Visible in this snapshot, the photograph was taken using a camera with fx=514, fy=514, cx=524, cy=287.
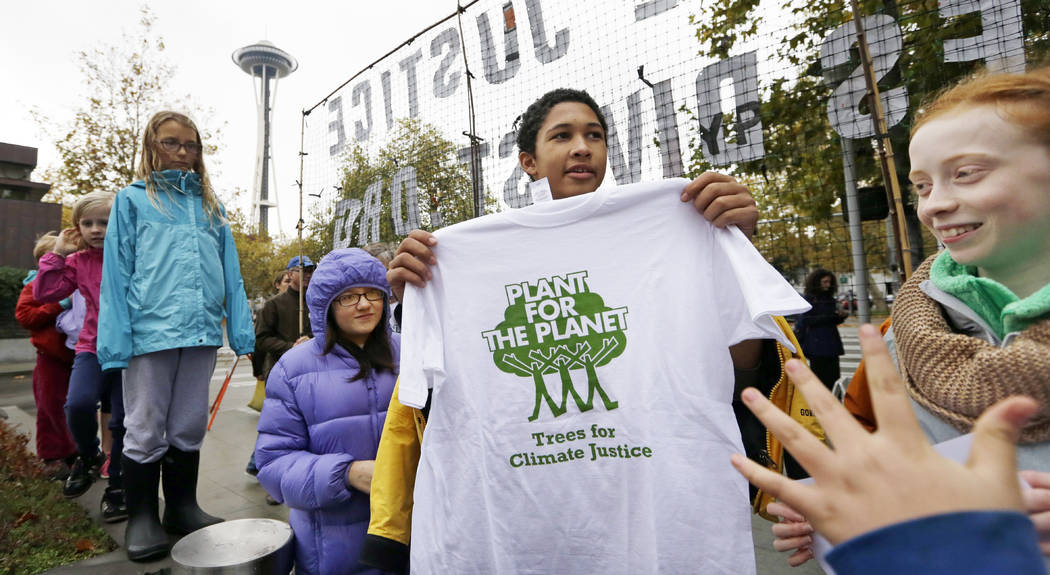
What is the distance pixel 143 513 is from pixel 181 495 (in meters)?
0.19

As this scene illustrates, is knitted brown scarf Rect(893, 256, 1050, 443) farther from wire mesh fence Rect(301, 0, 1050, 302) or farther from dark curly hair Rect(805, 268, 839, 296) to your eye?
dark curly hair Rect(805, 268, 839, 296)

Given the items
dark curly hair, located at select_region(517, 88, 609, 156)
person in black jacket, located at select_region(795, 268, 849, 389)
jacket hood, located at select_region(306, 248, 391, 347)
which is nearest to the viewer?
dark curly hair, located at select_region(517, 88, 609, 156)

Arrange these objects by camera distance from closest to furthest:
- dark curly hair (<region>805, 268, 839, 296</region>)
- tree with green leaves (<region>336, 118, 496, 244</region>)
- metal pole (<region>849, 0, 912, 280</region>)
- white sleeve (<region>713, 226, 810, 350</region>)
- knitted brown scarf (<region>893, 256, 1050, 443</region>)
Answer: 1. knitted brown scarf (<region>893, 256, 1050, 443</region>)
2. white sleeve (<region>713, 226, 810, 350</region>)
3. metal pole (<region>849, 0, 912, 280</region>)
4. tree with green leaves (<region>336, 118, 496, 244</region>)
5. dark curly hair (<region>805, 268, 839, 296</region>)

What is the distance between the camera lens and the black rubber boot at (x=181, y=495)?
2.73 meters

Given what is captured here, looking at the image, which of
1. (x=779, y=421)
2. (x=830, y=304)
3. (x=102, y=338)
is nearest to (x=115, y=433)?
(x=102, y=338)

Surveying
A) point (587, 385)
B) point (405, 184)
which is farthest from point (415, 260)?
point (405, 184)

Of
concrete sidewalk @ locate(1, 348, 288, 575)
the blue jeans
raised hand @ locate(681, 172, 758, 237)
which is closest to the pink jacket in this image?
the blue jeans

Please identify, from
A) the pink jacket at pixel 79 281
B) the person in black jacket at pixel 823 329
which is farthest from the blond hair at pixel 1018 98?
the person in black jacket at pixel 823 329

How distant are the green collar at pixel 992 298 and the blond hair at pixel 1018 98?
0.83ft

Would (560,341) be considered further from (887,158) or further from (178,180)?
(178,180)

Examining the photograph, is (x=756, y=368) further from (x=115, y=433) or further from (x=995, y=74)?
(x=115, y=433)

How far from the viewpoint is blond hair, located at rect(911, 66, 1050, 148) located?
34.4 inches

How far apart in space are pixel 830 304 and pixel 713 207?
5.40 m

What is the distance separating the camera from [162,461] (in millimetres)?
2779
